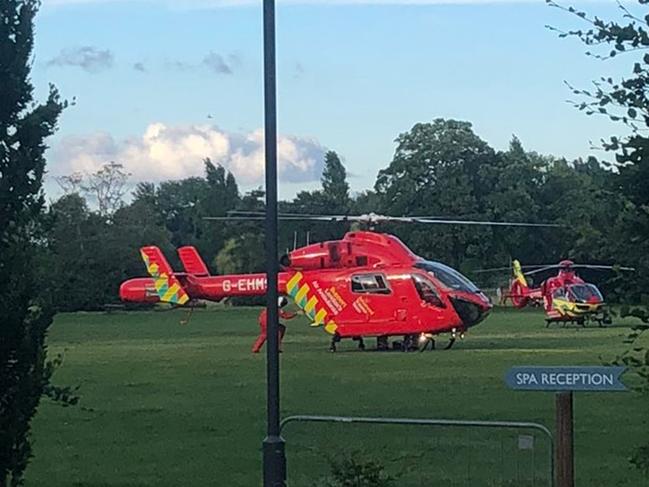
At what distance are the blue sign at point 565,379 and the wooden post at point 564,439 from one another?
0.08 meters

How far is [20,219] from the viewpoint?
877 cm

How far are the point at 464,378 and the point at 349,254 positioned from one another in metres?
13.7

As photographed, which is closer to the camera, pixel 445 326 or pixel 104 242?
pixel 445 326

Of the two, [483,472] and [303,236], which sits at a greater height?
[303,236]

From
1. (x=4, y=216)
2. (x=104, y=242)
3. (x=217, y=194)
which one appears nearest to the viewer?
(x=4, y=216)

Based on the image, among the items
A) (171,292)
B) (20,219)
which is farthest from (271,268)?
(171,292)

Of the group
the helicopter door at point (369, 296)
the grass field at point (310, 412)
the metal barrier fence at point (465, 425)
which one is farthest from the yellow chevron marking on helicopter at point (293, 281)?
the metal barrier fence at point (465, 425)

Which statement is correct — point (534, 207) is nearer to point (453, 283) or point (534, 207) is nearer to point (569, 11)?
point (453, 283)

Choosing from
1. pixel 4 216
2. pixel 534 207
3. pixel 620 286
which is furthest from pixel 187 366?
pixel 534 207

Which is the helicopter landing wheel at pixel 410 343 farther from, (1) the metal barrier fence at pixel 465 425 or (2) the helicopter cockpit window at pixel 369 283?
(1) the metal barrier fence at pixel 465 425

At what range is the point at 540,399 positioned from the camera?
19969 millimetres

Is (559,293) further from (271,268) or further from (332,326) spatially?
(271,268)

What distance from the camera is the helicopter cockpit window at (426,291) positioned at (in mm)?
36094

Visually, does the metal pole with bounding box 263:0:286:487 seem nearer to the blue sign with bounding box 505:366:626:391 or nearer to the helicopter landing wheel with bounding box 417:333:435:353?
the blue sign with bounding box 505:366:626:391
